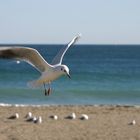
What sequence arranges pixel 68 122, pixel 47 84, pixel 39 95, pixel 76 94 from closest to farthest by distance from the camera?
pixel 47 84 → pixel 68 122 → pixel 39 95 → pixel 76 94

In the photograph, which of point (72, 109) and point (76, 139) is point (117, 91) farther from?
point (76, 139)

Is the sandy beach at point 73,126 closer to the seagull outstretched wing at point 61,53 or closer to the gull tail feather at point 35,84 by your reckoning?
the seagull outstretched wing at point 61,53

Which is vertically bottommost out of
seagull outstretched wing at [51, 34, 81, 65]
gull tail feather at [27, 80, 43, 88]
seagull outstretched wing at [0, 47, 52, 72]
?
gull tail feather at [27, 80, 43, 88]

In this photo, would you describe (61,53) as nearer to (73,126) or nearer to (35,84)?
(35,84)

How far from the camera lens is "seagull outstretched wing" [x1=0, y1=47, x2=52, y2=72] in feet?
36.2

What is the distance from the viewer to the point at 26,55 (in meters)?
11.8

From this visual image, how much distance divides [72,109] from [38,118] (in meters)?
4.07

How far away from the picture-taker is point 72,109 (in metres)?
23.3

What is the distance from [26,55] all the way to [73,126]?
690 centimetres

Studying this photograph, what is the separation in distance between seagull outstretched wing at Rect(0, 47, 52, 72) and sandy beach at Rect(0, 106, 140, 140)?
454 centimetres

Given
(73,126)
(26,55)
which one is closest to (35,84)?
(26,55)

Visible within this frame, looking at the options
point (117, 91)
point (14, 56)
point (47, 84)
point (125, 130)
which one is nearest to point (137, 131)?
point (125, 130)

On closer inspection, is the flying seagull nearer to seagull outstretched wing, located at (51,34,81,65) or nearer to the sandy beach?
seagull outstretched wing, located at (51,34,81,65)

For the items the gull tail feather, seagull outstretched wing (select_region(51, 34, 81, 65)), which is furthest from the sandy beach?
the gull tail feather
